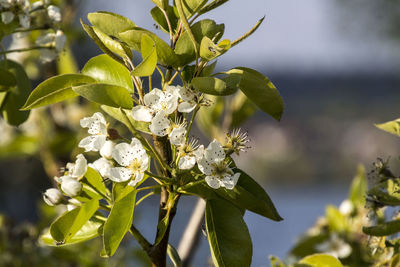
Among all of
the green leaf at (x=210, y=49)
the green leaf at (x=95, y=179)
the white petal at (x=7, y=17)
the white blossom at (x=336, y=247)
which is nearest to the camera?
the green leaf at (x=210, y=49)

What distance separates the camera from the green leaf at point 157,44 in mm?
626

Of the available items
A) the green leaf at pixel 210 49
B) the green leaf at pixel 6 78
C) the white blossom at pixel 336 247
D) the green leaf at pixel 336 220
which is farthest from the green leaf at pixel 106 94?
the green leaf at pixel 336 220

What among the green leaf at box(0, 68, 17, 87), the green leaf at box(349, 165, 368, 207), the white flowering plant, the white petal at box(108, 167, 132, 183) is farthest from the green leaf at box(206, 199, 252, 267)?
the green leaf at box(349, 165, 368, 207)

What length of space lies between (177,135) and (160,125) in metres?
0.03

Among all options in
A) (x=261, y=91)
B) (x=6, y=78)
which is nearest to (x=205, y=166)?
(x=261, y=91)

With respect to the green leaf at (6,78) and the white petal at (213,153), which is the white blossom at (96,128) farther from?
the green leaf at (6,78)

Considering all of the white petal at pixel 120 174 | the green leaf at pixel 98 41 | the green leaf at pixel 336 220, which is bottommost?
the green leaf at pixel 336 220

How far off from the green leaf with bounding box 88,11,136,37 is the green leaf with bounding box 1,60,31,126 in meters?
0.31

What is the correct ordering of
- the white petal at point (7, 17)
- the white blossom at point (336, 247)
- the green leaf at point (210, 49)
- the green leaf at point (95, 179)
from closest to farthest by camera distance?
the green leaf at point (210, 49)
the green leaf at point (95, 179)
the white petal at point (7, 17)
the white blossom at point (336, 247)

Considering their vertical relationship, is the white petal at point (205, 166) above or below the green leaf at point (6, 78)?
above

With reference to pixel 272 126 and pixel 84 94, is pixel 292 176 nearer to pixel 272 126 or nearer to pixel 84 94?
pixel 272 126

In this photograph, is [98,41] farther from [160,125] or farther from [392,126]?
[392,126]

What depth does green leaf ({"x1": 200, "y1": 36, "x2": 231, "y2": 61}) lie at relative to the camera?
0.60 m

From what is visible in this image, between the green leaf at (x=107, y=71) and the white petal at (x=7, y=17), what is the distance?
239 mm
